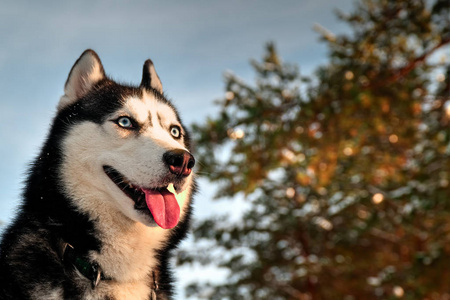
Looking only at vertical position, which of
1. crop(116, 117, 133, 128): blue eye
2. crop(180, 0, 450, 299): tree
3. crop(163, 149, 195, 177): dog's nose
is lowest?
crop(163, 149, 195, 177): dog's nose

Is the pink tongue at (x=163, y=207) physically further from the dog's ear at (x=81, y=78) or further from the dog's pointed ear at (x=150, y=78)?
the dog's pointed ear at (x=150, y=78)

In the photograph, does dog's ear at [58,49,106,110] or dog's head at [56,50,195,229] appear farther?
dog's ear at [58,49,106,110]

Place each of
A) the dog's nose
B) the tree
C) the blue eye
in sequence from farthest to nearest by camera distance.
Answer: the tree → the blue eye → the dog's nose

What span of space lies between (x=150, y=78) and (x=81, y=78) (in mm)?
580

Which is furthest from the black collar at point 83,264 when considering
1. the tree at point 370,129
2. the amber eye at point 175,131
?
the tree at point 370,129

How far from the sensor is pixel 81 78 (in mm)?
3014

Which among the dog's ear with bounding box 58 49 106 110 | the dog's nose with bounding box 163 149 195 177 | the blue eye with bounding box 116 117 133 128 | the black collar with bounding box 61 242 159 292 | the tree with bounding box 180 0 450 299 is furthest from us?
the tree with bounding box 180 0 450 299

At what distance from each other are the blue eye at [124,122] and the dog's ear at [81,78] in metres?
0.43

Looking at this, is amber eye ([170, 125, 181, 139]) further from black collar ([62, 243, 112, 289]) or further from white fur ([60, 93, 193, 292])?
black collar ([62, 243, 112, 289])

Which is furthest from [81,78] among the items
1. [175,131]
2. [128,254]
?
[128,254]

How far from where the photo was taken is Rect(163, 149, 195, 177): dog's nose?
99.1 inches

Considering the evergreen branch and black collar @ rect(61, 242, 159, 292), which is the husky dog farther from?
the evergreen branch

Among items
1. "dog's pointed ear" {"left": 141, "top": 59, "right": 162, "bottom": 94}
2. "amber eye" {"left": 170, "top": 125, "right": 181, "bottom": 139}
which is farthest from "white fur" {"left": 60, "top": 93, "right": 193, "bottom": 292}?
"dog's pointed ear" {"left": 141, "top": 59, "right": 162, "bottom": 94}

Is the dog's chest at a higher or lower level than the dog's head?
lower
